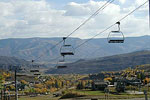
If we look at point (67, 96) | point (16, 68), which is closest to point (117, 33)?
point (16, 68)

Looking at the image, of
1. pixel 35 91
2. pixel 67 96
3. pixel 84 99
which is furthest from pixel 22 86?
pixel 84 99

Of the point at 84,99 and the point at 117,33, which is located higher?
the point at 117,33

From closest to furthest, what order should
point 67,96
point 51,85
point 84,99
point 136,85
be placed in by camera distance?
point 84,99 → point 67,96 → point 136,85 → point 51,85

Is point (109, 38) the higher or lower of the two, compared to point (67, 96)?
higher

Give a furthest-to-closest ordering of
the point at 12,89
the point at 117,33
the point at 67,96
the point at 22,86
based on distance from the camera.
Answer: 1. the point at 22,86
2. the point at 12,89
3. the point at 67,96
4. the point at 117,33

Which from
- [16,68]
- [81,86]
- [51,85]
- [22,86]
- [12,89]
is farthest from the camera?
[51,85]

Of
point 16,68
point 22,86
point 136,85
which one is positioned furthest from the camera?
point 22,86

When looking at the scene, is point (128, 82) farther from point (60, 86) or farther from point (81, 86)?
point (60, 86)

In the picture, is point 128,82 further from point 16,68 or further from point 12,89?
point 16,68

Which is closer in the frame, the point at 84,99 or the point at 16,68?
the point at 16,68
